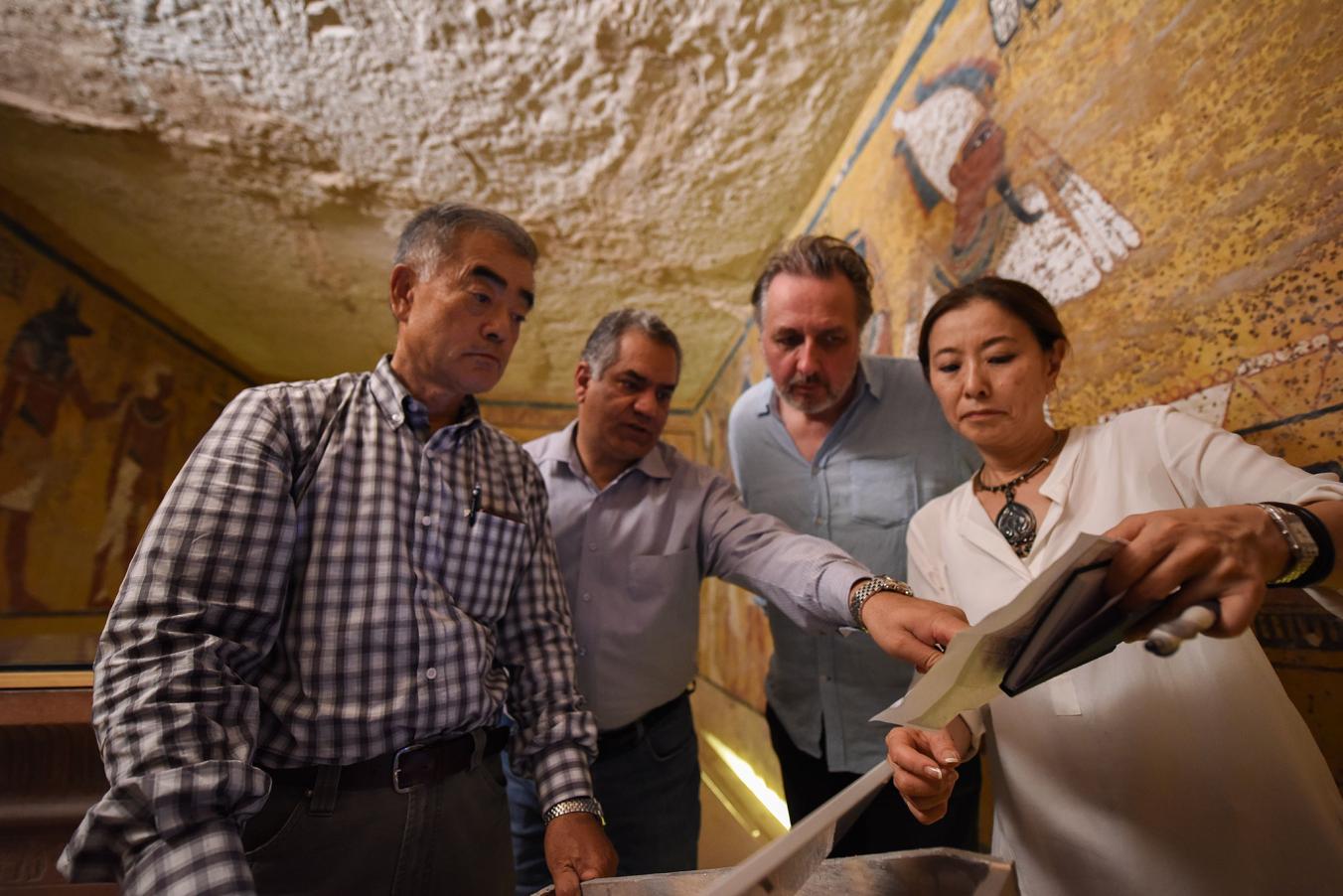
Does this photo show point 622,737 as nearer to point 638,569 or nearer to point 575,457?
point 638,569

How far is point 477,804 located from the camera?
113 centimetres

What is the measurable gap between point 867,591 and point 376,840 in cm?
109

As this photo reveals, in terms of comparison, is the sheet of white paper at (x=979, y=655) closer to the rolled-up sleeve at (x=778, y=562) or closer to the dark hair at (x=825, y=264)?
the rolled-up sleeve at (x=778, y=562)

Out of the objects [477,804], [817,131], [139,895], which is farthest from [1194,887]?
[817,131]

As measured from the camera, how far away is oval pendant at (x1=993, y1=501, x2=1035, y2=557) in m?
1.18

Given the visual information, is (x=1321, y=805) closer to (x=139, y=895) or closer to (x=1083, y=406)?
(x=1083, y=406)

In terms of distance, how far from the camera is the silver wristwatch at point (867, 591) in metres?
1.15

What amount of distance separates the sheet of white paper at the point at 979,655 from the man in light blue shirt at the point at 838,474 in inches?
38.4

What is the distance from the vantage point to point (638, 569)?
1.81 meters

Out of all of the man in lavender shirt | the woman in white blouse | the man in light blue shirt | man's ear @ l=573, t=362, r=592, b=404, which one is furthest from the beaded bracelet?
man's ear @ l=573, t=362, r=592, b=404

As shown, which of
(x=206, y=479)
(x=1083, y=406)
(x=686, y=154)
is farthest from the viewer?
(x=686, y=154)

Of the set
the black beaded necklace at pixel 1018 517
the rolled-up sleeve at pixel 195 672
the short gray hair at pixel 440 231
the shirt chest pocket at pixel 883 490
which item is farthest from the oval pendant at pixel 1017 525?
the rolled-up sleeve at pixel 195 672

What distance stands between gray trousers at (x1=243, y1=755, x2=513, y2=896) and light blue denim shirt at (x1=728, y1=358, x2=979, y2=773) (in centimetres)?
103

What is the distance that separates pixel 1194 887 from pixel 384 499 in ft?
5.29
